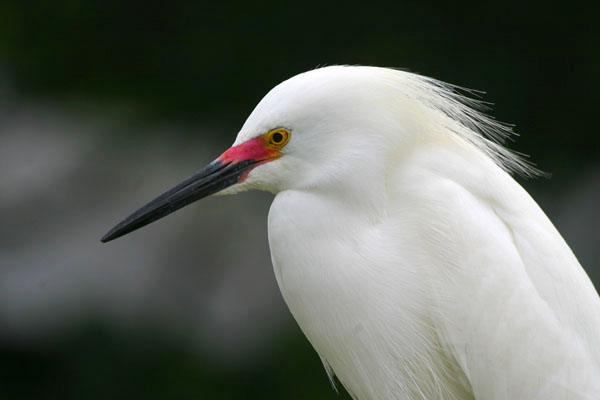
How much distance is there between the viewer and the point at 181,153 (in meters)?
3.79

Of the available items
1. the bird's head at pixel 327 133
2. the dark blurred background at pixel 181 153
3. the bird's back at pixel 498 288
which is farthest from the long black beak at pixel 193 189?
the dark blurred background at pixel 181 153

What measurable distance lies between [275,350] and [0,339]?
121 cm

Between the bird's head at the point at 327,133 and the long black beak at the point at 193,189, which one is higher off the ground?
the bird's head at the point at 327,133

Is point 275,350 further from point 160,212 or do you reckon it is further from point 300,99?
point 300,99

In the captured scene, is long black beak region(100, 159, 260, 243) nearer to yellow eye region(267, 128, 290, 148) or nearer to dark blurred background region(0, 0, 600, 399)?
yellow eye region(267, 128, 290, 148)

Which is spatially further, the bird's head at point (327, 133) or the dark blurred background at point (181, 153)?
the dark blurred background at point (181, 153)

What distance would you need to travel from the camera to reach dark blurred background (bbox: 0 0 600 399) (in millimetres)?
3467

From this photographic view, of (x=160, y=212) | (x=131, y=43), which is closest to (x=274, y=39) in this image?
(x=131, y=43)

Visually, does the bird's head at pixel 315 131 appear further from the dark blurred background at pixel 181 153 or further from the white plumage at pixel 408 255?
the dark blurred background at pixel 181 153

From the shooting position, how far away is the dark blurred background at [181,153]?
347cm

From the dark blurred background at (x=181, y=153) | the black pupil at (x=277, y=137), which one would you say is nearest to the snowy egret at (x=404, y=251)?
the black pupil at (x=277, y=137)

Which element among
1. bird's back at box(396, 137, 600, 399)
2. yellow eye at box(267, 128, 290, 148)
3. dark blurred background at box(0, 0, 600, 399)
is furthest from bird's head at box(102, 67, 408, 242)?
dark blurred background at box(0, 0, 600, 399)

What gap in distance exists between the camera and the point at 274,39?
4121mm

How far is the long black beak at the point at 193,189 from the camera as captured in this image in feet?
5.22
